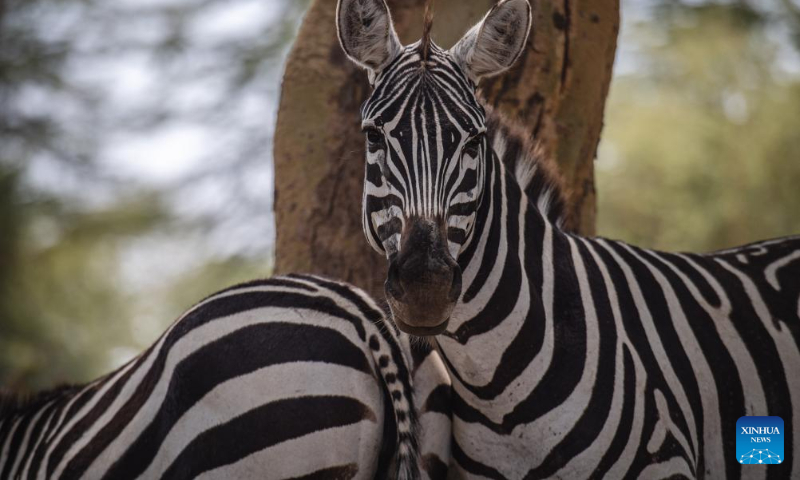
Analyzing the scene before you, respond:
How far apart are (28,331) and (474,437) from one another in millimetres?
14526

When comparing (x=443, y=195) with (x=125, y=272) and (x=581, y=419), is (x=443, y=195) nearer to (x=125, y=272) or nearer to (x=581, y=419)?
(x=581, y=419)

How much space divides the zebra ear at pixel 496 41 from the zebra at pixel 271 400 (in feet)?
3.55

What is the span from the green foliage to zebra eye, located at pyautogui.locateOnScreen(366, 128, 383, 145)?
1431 centimetres

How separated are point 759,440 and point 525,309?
1180 mm

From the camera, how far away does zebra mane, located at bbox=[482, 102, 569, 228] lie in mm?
3693

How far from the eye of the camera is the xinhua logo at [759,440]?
11.3 feet

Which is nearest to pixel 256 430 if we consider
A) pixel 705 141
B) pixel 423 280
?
pixel 423 280

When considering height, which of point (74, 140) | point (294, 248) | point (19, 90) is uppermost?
point (19, 90)

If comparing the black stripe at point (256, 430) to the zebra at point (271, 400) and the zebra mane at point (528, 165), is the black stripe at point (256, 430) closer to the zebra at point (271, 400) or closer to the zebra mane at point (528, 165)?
the zebra at point (271, 400)

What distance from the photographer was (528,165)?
374cm

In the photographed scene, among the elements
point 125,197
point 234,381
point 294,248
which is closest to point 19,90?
point 125,197

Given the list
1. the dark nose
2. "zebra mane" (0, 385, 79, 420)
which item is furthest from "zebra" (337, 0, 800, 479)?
"zebra mane" (0, 385, 79, 420)

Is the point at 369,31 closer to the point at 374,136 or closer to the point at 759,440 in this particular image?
the point at 374,136

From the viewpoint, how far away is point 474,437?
3305 millimetres
